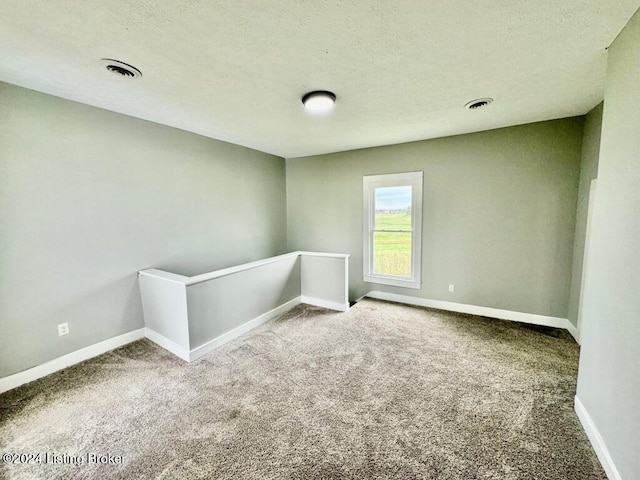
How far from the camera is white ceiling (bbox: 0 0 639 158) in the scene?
129cm

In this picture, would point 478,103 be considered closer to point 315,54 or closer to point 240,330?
point 315,54

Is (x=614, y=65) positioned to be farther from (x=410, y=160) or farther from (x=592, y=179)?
(x=410, y=160)

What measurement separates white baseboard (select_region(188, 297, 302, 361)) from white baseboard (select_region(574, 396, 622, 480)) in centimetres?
297

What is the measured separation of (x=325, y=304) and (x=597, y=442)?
9.14 feet

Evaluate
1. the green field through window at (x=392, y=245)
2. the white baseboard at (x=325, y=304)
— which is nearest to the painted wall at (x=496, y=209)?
the green field through window at (x=392, y=245)

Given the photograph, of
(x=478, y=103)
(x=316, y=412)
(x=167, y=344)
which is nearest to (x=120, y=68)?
(x=167, y=344)

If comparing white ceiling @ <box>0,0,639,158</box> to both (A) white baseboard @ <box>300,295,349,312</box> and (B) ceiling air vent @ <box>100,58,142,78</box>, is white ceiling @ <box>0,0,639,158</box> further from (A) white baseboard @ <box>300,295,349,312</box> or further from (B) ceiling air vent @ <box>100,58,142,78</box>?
(A) white baseboard @ <box>300,295,349,312</box>

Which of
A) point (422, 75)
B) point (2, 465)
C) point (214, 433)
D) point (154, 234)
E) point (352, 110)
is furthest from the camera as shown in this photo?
point (154, 234)

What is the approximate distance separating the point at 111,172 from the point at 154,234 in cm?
76

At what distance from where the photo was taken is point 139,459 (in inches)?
58.4

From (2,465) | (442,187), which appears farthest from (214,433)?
(442,187)

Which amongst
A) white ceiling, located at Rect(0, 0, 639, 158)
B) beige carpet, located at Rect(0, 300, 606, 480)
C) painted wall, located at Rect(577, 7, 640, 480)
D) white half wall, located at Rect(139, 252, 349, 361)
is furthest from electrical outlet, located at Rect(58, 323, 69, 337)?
painted wall, located at Rect(577, 7, 640, 480)

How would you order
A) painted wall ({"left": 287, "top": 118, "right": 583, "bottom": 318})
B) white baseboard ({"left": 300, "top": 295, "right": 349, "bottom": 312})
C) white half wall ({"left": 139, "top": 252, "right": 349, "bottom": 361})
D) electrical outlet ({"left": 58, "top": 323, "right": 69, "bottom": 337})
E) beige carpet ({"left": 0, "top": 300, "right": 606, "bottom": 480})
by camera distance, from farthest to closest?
1. white baseboard ({"left": 300, "top": 295, "right": 349, "bottom": 312})
2. painted wall ({"left": 287, "top": 118, "right": 583, "bottom": 318})
3. white half wall ({"left": 139, "top": 252, "right": 349, "bottom": 361})
4. electrical outlet ({"left": 58, "top": 323, "right": 69, "bottom": 337})
5. beige carpet ({"left": 0, "top": 300, "right": 606, "bottom": 480})

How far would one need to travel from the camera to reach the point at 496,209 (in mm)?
3299
